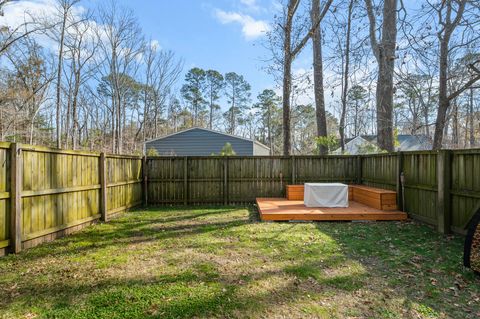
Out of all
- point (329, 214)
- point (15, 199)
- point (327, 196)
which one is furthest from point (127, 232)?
point (327, 196)

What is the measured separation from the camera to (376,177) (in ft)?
25.9

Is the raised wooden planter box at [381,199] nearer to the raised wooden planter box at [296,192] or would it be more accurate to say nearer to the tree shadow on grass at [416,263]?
the tree shadow on grass at [416,263]

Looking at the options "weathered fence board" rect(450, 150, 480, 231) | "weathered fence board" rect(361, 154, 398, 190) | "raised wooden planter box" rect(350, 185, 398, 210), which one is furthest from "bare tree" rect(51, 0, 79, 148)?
"weathered fence board" rect(450, 150, 480, 231)

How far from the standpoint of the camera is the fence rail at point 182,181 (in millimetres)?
4113

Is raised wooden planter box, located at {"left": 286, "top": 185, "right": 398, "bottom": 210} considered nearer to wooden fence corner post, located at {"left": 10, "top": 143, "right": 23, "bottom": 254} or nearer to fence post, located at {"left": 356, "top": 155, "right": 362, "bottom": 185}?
fence post, located at {"left": 356, "top": 155, "right": 362, "bottom": 185}

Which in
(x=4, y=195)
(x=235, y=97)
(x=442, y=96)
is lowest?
(x=4, y=195)

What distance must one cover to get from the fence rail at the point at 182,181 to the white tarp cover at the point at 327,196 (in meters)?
1.25

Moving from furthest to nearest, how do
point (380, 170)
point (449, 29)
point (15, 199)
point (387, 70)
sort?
point (380, 170) < point (387, 70) < point (449, 29) < point (15, 199)

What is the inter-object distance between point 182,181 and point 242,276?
19.9 feet

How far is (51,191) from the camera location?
4648 mm

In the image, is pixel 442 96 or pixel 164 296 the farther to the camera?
pixel 442 96

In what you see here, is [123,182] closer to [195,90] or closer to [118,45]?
[118,45]

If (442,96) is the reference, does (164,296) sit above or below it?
below

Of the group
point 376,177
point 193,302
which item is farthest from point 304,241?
point 376,177
